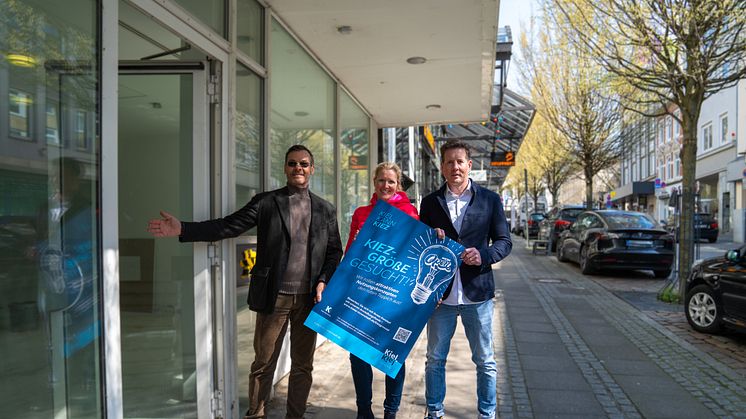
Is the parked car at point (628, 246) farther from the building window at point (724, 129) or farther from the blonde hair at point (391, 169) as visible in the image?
the building window at point (724, 129)

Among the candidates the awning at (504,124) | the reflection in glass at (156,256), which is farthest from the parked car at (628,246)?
the reflection in glass at (156,256)

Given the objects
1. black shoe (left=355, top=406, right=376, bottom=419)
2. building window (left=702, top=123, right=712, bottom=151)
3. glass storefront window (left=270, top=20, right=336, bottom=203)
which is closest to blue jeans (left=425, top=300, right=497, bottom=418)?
black shoe (left=355, top=406, right=376, bottom=419)

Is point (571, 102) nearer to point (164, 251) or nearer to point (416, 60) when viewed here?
point (416, 60)

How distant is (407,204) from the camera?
3492 mm

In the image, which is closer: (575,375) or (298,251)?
(298,251)

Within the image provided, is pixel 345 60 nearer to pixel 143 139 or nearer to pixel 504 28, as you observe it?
pixel 143 139

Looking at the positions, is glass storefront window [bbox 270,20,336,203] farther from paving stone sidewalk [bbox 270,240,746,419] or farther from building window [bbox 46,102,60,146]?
building window [bbox 46,102,60,146]

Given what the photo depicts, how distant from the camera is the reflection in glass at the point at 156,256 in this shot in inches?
142

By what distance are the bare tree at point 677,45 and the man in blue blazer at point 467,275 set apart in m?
5.86

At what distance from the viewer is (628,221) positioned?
11906 mm

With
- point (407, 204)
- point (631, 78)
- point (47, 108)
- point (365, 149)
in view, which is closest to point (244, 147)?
point (407, 204)

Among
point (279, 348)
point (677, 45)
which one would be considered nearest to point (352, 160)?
point (677, 45)

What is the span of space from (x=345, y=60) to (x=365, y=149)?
3.21 meters

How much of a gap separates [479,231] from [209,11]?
7.43ft
